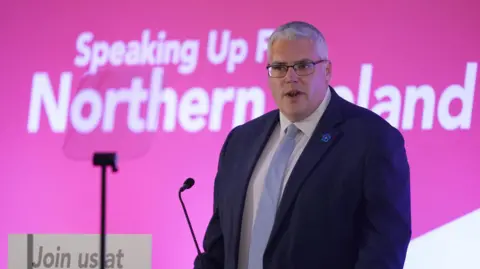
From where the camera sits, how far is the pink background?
317cm

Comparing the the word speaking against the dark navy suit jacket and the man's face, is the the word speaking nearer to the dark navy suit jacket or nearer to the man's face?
the man's face

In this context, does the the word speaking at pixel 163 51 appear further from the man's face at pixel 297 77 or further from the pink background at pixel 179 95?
the man's face at pixel 297 77

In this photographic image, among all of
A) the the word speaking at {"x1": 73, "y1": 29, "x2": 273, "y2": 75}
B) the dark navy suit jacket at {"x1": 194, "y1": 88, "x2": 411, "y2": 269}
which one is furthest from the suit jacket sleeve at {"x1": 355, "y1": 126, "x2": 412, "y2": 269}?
the the word speaking at {"x1": 73, "y1": 29, "x2": 273, "y2": 75}

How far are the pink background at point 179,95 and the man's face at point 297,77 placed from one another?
132cm

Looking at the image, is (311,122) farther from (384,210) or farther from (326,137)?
(384,210)

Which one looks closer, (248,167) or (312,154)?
(312,154)

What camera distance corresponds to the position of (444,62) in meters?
3.16

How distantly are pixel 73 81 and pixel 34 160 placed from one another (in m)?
0.46

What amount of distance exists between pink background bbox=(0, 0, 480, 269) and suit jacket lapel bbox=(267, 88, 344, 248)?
1.32m

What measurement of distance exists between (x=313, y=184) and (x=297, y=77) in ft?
1.01

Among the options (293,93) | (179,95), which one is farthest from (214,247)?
(179,95)

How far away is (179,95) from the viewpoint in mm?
3365

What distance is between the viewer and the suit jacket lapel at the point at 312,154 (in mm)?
1862

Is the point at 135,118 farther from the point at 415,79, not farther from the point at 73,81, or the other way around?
the point at 415,79
